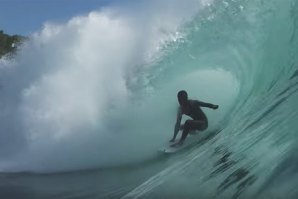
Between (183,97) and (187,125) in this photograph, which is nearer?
(187,125)

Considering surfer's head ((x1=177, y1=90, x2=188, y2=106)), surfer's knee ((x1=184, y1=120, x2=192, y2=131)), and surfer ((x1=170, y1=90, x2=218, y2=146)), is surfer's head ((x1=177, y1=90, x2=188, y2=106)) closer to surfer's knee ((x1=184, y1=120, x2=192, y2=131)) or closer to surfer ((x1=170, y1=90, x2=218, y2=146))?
surfer ((x1=170, y1=90, x2=218, y2=146))

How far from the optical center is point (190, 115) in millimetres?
13070

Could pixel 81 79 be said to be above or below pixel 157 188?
above

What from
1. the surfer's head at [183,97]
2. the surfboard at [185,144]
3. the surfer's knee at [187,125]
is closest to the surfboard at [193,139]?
the surfboard at [185,144]

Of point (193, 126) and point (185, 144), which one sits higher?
point (193, 126)

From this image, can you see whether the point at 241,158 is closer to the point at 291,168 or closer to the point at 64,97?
the point at 291,168

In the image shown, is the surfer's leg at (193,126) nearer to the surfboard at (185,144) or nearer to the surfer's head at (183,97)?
the surfboard at (185,144)

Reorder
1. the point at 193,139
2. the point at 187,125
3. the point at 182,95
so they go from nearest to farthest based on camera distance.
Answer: the point at 193,139
the point at 187,125
the point at 182,95

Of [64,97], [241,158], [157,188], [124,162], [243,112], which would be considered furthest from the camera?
[64,97]

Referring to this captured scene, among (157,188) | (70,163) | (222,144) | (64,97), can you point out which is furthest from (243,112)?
(64,97)

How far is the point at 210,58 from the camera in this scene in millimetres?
14555

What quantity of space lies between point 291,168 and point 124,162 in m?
5.76

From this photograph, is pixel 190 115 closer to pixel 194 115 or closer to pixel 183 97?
pixel 194 115

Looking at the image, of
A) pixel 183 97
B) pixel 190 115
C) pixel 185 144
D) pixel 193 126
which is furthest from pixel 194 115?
pixel 185 144
